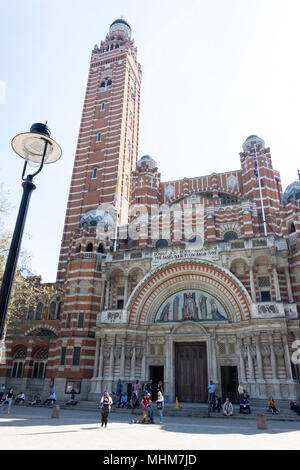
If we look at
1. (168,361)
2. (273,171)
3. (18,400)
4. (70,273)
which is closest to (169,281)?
(168,361)

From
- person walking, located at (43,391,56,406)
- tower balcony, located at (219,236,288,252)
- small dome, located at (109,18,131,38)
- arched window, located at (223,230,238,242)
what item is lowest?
person walking, located at (43,391,56,406)

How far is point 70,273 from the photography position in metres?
30.4

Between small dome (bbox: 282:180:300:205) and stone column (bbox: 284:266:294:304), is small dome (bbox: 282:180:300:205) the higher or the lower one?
the higher one

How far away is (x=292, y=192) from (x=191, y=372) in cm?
1693

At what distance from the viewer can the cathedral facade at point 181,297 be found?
24016 mm

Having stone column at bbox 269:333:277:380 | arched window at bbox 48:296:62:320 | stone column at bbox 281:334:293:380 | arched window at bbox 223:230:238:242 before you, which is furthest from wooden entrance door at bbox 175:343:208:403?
arched window at bbox 48:296:62:320

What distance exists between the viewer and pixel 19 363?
108 feet

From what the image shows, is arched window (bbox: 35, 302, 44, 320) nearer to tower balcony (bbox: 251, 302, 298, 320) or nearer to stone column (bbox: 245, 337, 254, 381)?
stone column (bbox: 245, 337, 254, 381)

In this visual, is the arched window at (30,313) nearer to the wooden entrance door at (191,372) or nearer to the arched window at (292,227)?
the wooden entrance door at (191,372)

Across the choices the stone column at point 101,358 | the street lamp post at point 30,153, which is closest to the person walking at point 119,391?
the stone column at point 101,358

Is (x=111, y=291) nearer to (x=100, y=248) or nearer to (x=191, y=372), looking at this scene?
(x=100, y=248)

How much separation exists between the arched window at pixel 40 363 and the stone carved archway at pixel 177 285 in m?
11.8

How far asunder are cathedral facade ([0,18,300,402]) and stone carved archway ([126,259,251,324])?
0.08 metres

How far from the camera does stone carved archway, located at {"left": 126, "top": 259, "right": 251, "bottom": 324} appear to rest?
25.5 metres
